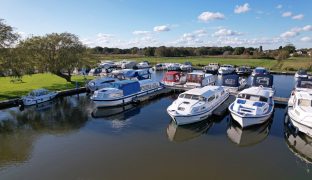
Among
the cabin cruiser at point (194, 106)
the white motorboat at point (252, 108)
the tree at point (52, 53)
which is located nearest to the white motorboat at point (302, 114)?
the white motorboat at point (252, 108)

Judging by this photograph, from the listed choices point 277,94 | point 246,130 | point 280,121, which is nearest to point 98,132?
point 246,130

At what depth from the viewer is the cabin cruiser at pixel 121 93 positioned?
28.1 m

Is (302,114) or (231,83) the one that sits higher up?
(231,83)

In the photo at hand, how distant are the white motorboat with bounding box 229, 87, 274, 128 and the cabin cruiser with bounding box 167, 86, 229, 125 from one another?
7.42 feet

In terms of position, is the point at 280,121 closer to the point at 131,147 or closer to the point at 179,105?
the point at 179,105

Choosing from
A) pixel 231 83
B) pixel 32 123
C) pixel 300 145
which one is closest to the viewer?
pixel 300 145

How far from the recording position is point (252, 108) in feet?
68.5

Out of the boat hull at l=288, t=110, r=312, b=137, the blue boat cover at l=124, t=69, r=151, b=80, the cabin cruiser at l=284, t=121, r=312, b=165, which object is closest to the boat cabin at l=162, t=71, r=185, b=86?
the blue boat cover at l=124, t=69, r=151, b=80

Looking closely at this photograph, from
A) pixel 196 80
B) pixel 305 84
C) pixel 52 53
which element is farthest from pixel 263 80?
pixel 52 53

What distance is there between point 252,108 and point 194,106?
183 inches

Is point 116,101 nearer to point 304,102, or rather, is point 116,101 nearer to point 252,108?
point 252,108

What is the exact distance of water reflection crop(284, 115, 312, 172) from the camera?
15.7m

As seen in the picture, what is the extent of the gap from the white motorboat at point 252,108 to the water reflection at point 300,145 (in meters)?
2.15

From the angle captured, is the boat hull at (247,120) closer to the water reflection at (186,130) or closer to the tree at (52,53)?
the water reflection at (186,130)
